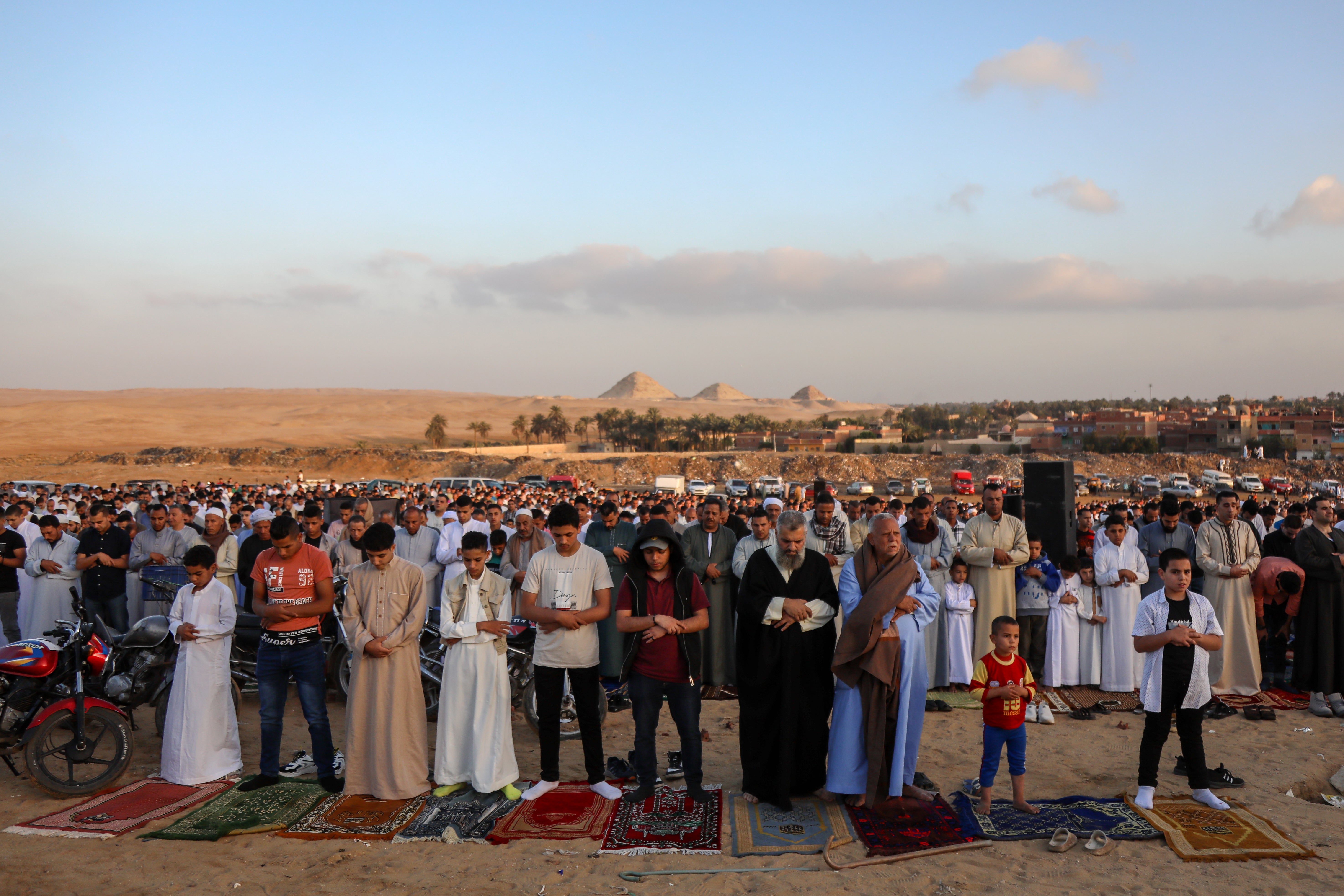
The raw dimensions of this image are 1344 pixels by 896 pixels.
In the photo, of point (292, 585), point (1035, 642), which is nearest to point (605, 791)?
point (292, 585)

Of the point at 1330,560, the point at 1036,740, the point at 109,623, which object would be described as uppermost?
the point at 1330,560

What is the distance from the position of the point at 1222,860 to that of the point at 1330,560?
387cm

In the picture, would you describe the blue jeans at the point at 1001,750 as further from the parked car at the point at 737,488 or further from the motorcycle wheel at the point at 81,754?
the parked car at the point at 737,488

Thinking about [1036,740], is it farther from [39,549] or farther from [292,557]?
[39,549]

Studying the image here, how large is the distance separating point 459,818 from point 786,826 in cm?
182

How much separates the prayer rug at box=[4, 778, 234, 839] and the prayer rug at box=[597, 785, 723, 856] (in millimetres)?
2521

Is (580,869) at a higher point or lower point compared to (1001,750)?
lower

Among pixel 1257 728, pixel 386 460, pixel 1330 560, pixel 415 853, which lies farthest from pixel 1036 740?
pixel 386 460

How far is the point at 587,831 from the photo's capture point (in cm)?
453

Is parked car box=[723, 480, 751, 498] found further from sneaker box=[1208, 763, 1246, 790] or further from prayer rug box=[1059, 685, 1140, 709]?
sneaker box=[1208, 763, 1246, 790]

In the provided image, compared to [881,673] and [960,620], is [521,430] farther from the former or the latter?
[881,673]

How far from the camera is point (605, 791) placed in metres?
5.00

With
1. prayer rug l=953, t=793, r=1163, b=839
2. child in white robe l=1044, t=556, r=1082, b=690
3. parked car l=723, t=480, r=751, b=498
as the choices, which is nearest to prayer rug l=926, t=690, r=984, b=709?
child in white robe l=1044, t=556, r=1082, b=690

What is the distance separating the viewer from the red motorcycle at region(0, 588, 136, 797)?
16.4ft
